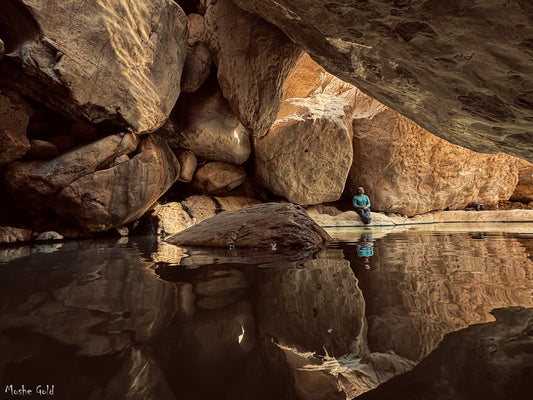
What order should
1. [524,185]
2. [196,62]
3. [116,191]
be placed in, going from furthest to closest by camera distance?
[524,185]
[196,62]
[116,191]

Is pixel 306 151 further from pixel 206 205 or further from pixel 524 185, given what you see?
pixel 524 185

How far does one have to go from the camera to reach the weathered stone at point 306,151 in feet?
24.7

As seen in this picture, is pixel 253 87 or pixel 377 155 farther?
pixel 377 155

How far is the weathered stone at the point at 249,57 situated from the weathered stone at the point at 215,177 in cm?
220

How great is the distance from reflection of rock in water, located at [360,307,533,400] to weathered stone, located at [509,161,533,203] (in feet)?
48.0

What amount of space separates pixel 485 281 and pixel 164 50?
508 centimetres

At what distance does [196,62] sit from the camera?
18.1 ft

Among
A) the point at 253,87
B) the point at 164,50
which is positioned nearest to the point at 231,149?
the point at 253,87

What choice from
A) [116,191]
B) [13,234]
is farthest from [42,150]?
[13,234]

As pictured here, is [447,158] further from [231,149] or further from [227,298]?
[227,298]

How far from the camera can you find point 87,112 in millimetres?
4012

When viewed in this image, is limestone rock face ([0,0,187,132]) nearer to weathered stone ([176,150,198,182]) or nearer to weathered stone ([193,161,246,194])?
weathered stone ([176,150,198,182])

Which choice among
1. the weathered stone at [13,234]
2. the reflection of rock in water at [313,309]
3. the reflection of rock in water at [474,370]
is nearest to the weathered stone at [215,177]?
the weathered stone at [13,234]

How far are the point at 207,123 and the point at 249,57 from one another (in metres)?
1.99
